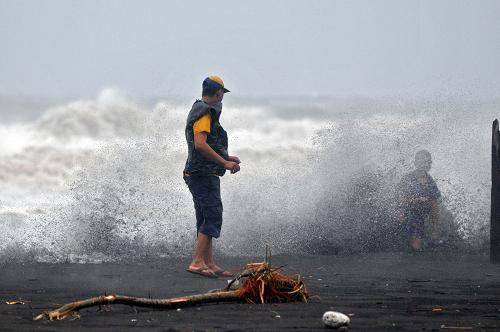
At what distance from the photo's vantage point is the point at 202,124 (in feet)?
29.0

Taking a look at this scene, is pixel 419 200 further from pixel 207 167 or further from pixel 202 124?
pixel 202 124

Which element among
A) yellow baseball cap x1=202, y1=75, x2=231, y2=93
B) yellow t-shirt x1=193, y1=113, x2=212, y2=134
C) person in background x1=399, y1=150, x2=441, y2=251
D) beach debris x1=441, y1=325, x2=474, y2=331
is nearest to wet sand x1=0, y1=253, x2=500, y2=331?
beach debris x1=441, y1=325, x2=474, y2=331

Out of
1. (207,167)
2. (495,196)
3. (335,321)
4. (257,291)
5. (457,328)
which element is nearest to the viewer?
(335,321)

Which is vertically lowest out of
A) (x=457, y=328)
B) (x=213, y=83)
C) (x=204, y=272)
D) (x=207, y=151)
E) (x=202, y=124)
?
(x=457, y=328)

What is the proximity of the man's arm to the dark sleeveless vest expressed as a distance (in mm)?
107

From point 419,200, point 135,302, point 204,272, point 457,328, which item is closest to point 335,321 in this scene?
point 457,328

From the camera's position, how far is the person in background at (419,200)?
11.8 meters

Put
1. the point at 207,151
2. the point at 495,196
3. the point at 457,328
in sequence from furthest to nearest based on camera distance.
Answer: the point at 495,196, the point at 207,151, the point at 457,328

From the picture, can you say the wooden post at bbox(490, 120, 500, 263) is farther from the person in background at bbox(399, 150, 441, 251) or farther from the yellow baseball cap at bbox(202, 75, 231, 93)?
the yellow baseball cap at bbox(202, 75, 231, 93)

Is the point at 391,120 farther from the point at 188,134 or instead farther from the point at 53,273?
the point at 53,273

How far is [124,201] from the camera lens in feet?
40.9

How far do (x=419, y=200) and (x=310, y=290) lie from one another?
16.0 ft

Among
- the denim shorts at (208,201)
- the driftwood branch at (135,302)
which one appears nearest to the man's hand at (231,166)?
the denim shorts at (208,201)

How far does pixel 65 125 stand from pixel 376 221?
2091 centimetres
